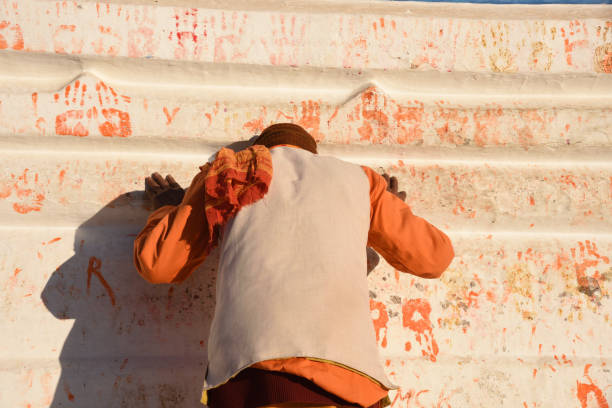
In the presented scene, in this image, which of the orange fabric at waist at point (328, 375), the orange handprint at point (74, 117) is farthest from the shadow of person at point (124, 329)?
the orange fabric at waist at point (328, 375)

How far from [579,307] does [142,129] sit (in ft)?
5.86

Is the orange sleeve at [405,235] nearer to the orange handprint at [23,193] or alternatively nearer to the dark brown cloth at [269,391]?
the dark brown cloth at [269,391]

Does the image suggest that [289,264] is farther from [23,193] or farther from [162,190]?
[23,193]

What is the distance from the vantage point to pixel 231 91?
1.85 meters

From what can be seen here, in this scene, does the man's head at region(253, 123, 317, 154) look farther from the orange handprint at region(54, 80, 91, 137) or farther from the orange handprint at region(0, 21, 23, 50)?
the orange handprint at region(0, 21, 23, 50)

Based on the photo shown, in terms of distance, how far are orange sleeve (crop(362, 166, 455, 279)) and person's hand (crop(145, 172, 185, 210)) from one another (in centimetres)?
72

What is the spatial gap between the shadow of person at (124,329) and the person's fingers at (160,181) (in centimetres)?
26

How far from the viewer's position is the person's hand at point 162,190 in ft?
Result: 5.34

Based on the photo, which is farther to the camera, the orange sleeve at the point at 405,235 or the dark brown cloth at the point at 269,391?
the orange sleeve at the point at 405,235

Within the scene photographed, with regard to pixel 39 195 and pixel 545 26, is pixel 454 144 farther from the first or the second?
pixel 39 195

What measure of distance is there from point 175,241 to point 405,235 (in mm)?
624

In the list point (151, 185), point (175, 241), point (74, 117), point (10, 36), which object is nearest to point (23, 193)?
point (74, 117)

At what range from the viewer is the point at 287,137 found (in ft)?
4.54

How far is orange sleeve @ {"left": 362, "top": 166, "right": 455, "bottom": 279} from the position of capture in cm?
129
